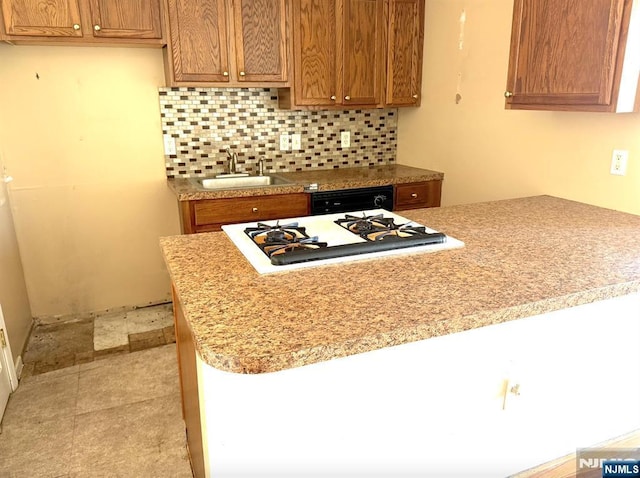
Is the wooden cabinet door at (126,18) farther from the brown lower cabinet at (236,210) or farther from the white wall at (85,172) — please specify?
the brown lower cabinet at (236,210)

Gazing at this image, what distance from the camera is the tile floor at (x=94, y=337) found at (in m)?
2.70

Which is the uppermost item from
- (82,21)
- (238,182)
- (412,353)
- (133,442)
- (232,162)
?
(82,21)

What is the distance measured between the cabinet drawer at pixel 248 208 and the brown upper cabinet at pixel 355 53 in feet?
2.18

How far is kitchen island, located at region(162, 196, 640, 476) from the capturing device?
3.47 ft

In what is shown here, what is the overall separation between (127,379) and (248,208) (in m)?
1.12

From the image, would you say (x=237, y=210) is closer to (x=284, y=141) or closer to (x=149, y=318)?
(x=284, y=141)

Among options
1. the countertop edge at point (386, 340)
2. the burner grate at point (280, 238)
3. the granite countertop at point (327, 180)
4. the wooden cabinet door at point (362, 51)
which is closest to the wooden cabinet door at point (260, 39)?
the wooden cabinet door at point (362, 51)

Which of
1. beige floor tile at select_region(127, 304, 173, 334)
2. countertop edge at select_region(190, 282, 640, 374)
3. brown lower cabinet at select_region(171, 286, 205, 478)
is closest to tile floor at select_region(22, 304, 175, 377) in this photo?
beige floor tile at select_region(127, 304, 173, 334)

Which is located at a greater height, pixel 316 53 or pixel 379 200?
pixel 316 53

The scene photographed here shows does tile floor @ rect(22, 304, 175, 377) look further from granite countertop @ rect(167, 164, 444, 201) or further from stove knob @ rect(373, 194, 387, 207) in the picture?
stove knob @ rect(373, 194, 387, 207)

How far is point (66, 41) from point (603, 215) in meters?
2.79

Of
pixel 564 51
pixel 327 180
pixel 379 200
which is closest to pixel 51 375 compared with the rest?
pixel 327 180

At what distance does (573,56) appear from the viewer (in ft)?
6.54

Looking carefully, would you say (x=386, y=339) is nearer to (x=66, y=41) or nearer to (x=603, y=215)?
(x=603, y=215)
